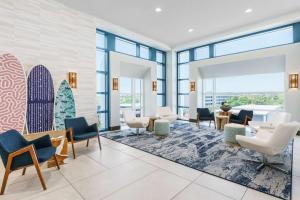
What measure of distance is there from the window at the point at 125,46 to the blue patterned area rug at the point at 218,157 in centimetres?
396

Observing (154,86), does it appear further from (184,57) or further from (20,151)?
(20,151)

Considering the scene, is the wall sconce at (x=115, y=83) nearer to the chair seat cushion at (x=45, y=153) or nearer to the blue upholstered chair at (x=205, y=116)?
the blue upholstered chair at (x=205, y=116)

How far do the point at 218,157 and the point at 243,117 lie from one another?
10.7 ft

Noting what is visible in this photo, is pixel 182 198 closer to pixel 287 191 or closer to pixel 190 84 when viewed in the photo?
pixel 287 191

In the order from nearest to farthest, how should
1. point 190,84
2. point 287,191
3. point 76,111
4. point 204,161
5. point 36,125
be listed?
point 287,191, point 204,161, point 36,125, point 76,111, point 190,84

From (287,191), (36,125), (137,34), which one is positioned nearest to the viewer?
(287,191)

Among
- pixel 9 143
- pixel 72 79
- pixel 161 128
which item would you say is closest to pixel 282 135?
pixel 161 128

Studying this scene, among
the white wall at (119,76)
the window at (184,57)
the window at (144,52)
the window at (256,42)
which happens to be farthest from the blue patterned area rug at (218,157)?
the window at (184,57)

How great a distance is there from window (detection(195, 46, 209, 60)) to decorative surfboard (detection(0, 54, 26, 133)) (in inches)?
301

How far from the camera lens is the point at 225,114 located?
6648 millimetres

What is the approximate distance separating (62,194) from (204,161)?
261 cm

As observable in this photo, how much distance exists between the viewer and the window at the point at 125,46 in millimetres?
7194

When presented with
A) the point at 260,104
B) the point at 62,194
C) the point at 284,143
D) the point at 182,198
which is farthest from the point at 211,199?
the point at 260,104

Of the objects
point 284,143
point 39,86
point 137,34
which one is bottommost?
point 284,143
